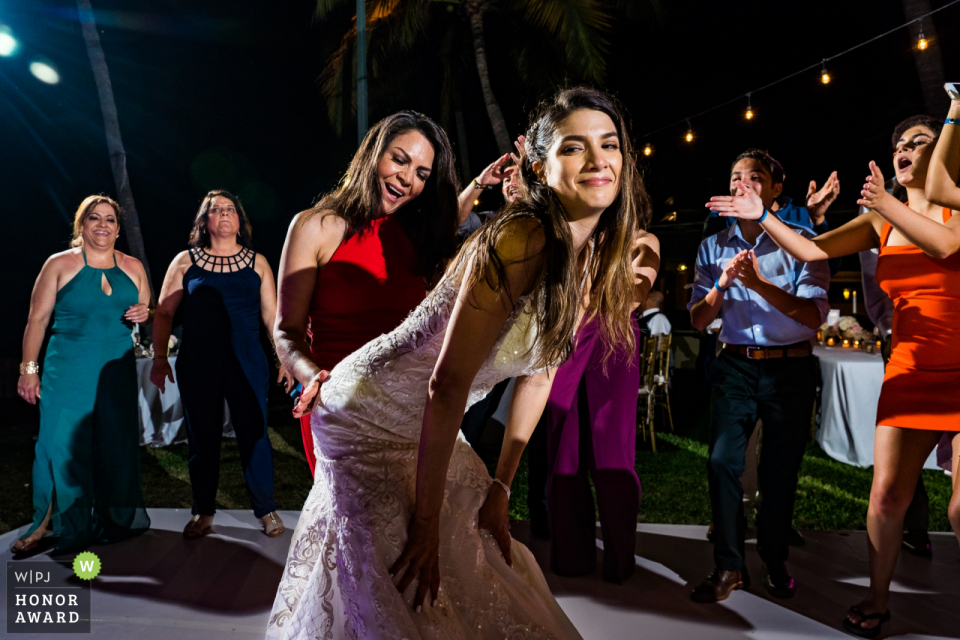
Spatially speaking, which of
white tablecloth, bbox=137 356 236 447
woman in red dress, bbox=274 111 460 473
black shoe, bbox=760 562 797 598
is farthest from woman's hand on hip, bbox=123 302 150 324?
black shoe, bbox=760 562 797 598

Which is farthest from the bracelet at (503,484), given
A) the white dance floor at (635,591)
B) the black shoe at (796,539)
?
the black shoe at (796,539)

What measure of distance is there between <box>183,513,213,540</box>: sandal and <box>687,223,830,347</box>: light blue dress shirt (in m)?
3.07

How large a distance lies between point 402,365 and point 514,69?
12506 mm

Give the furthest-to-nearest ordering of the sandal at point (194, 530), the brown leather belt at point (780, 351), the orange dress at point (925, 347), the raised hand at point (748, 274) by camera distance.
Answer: the sandal at point (194, 530) → the brown leather belt at point (780, 351) → the raised hand at point (748, 274) → the orange dress at point (925, 347)

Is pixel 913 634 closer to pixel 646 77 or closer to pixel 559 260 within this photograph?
pixel 559 260

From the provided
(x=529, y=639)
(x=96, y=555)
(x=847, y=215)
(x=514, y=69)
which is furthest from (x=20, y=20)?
(x=847, y=215)

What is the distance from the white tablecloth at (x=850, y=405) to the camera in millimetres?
5039

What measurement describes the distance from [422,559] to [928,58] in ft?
27.0

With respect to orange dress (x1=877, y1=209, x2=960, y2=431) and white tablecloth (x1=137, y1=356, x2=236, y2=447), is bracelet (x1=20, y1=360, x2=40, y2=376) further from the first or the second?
orange dress (x1=877, y1=209, x2=960, y2=431)

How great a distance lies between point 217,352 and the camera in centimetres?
360

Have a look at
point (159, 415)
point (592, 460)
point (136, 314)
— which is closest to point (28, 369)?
point (136, 314)

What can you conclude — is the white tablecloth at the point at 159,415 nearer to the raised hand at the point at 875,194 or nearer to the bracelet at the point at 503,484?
the bracelet at the point at 503,484

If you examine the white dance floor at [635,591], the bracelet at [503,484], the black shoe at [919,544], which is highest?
the bracelet at [503,484]

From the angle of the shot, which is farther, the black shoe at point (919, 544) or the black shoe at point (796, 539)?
the black shoe at point (796, 539)
